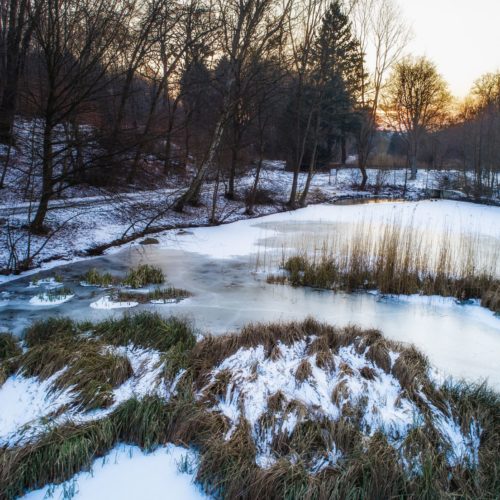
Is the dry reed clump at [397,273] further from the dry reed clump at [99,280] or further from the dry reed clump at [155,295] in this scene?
the dry reed clump at [99,280]

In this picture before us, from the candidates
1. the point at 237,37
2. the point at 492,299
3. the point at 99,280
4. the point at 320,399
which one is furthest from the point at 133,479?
→ the point at 237,37

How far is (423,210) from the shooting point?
18844 mm

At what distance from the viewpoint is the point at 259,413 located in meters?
3.66

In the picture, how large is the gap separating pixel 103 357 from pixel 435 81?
33741 mm

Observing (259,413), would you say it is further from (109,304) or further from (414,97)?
(414,97)

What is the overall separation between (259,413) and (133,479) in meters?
1.10

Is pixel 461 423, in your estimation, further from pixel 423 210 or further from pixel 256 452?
pixel 423 210

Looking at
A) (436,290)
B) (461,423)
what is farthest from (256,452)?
(436,290)

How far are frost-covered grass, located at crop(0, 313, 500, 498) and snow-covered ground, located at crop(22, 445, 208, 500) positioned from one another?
0.07 metres

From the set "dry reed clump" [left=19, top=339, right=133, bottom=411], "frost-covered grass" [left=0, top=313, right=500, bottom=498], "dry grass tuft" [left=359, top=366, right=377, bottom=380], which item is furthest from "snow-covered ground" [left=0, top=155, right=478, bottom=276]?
"dry grass tuft" [left=359, top=366, right=377, bottom=380]

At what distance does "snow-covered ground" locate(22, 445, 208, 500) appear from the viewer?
9.93 feet

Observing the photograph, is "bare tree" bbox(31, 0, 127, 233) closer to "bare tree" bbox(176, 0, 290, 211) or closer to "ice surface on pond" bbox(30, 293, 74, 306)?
"ice surface on pond" bbox(30, 293, 74, 306)

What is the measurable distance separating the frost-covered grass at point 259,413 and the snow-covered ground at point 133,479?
2.7 inches

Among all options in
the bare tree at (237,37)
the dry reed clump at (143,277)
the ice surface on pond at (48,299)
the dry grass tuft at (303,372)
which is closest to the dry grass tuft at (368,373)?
the dry grass tuft at (303,372)
